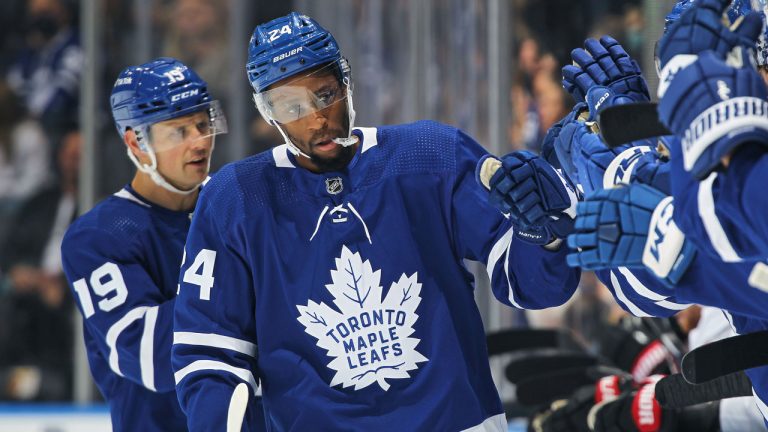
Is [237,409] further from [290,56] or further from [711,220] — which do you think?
[711,220]

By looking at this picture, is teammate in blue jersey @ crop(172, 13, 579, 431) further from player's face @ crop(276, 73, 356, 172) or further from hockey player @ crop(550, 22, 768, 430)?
hockey player @ crop(550, 22, 768, 430)

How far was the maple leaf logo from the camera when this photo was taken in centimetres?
196

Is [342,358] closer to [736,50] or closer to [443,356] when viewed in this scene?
[443,356]

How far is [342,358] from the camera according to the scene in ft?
6.45

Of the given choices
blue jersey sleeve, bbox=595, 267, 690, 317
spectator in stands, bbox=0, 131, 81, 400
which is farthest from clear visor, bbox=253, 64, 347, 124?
spectator in stands, bbox=0, 131, 81, 400

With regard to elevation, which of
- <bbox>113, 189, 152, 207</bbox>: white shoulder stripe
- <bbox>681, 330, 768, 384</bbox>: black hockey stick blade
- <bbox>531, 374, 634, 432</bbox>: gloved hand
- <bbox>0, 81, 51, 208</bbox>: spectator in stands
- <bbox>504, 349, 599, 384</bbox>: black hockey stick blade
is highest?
<bbox>113, 189, 152, 207</bbox>: white shoulder stripe

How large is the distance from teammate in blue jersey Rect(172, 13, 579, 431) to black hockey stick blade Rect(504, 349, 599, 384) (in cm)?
122

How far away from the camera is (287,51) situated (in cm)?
201

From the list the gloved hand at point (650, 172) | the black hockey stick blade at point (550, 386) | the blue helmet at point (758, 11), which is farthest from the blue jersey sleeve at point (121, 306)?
the blue helmet at point (758, 11)

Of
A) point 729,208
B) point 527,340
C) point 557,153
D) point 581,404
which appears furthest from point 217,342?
point 527,340

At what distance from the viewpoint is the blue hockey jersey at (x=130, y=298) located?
7.87 feet

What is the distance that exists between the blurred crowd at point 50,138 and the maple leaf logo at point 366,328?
→ 374cm

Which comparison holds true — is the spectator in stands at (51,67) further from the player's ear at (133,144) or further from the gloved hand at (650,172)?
the gloved hand at (650,172)

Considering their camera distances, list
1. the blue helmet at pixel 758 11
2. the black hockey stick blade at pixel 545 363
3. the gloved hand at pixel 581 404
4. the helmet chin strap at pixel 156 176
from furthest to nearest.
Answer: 1. the black hockey stick blade at pixel 545 363
2. the gloved hand at pixel 581 404
3. the helmet chin strap at pixel 156 176
4. the blue helmet at pixel 758 11
